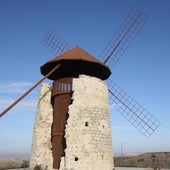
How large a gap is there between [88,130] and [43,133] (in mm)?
3692

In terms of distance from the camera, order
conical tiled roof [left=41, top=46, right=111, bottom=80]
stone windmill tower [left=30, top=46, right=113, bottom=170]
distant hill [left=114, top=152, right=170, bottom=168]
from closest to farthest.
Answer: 1. stone windmill tower [left=30, top=46, right=113, bottom=170]
2. conical tiled roof [left=41, top=46, right=111, bottom=80]
3. distant hill [left=114, top=152, right=170, bottom=168]

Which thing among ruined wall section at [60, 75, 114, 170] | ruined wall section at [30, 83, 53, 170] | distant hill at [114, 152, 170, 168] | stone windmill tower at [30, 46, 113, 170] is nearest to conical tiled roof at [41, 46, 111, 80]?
stone windmill tower at [30, 46, 113, 170]

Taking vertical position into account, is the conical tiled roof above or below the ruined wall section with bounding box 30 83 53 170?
above

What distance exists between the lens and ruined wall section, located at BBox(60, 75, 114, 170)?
49.0 ft

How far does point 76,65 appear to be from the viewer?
17672mm

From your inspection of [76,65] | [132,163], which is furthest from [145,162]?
[76,65]

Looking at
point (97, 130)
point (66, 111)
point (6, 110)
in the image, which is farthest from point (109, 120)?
point (6, 110)

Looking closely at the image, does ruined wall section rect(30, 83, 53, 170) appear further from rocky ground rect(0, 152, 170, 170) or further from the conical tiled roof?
rocky ground rect(0, 152, 170, 170)

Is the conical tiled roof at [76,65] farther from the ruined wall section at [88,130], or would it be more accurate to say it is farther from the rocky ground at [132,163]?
the rocky ground at [132,163]

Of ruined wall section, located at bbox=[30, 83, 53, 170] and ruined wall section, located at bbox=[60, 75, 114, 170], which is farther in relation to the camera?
ruined wall section, located at bbox=[30, 83, 53, 170]

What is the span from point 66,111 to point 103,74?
13.0 ft

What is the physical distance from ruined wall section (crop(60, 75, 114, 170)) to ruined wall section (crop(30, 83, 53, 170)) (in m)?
2.21

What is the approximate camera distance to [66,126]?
15.6m

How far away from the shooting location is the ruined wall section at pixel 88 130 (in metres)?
14.9
